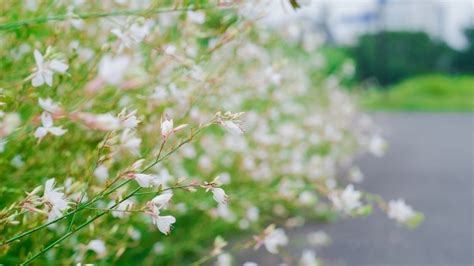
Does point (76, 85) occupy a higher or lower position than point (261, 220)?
higher

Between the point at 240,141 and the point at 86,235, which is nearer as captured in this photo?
the point at 86,235

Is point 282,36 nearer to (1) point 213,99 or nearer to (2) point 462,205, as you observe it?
(1) point 213,99

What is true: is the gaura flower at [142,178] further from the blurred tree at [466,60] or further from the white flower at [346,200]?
the blurred tree at [466,60]

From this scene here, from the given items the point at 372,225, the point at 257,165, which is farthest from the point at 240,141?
the point at 372,225

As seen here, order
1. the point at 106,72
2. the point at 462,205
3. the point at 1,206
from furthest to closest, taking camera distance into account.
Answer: the point at 462,205
the point at 1,206
the point at 106,72

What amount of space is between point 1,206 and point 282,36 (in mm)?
1983

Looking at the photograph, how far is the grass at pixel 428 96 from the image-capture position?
512 inches

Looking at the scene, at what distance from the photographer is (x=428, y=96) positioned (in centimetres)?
1465

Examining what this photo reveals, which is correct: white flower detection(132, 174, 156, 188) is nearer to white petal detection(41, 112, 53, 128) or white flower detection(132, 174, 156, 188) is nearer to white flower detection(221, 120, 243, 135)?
white flower detection(221, 120, 243, 135)

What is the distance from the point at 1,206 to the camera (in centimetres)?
187

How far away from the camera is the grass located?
512 inches

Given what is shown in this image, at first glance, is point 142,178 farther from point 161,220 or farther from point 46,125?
point 46,125

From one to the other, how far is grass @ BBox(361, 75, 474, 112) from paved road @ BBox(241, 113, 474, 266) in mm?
4914

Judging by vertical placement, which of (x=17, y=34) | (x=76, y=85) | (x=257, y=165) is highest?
(x=17, y=34)
